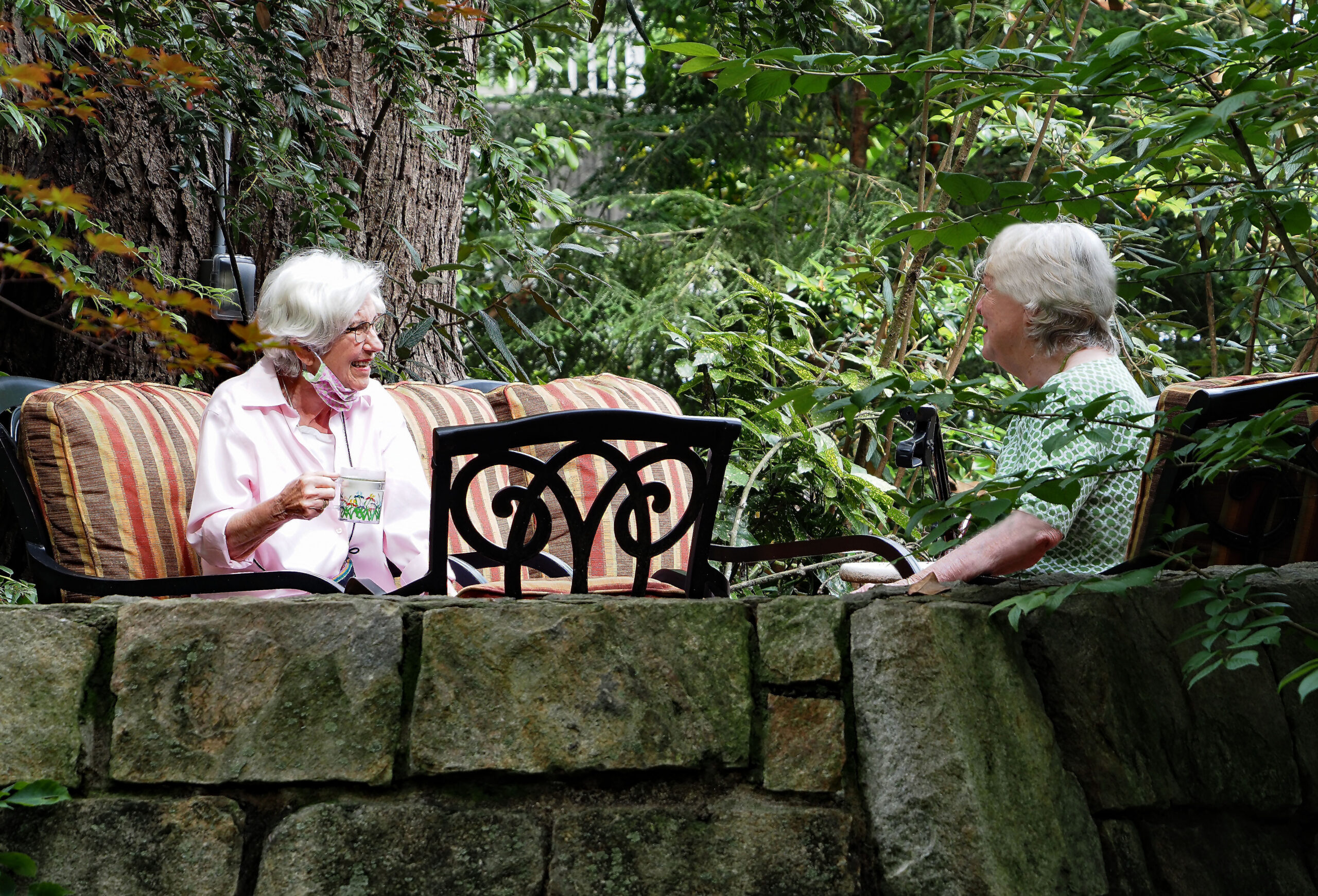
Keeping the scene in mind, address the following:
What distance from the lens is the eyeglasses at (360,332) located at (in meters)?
2.71

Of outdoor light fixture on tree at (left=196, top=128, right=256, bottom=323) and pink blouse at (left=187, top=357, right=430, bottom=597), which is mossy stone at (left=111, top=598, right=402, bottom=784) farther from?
outdoor light fixture on tree at (left=196, top=128, right=256, bottom=323)

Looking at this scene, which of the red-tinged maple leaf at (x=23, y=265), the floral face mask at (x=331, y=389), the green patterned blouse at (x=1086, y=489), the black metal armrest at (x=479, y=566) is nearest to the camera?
the red-tinged maple leaf at (x=23, y=265)

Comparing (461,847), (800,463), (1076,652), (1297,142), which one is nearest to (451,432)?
(461,847)

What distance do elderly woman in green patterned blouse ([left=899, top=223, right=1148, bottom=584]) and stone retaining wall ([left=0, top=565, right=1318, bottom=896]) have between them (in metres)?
0.29

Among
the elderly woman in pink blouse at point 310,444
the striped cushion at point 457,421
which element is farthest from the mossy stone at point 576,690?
the striped cushion at point 457,421

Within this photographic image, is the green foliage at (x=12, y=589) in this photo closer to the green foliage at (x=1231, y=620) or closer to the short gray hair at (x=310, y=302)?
the short gray hair at (x=310, y=302)

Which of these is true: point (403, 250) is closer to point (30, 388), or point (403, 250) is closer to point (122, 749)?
point (30, 388)

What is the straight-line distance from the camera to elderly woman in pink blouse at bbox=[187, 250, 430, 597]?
7.67 ft

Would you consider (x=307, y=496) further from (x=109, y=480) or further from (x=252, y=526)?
(x=109, y=480)

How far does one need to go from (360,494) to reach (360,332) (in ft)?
2.66

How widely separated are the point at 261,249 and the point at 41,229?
199 cm

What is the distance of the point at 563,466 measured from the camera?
1793mm

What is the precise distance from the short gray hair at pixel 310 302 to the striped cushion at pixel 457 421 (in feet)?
1.30

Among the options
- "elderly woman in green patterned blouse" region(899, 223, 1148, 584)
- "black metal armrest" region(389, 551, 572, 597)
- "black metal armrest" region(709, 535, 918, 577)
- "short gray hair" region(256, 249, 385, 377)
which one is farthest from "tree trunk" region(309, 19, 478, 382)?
"elderly woman in green patterned blouse" region(899, 223, 1148, 584)
